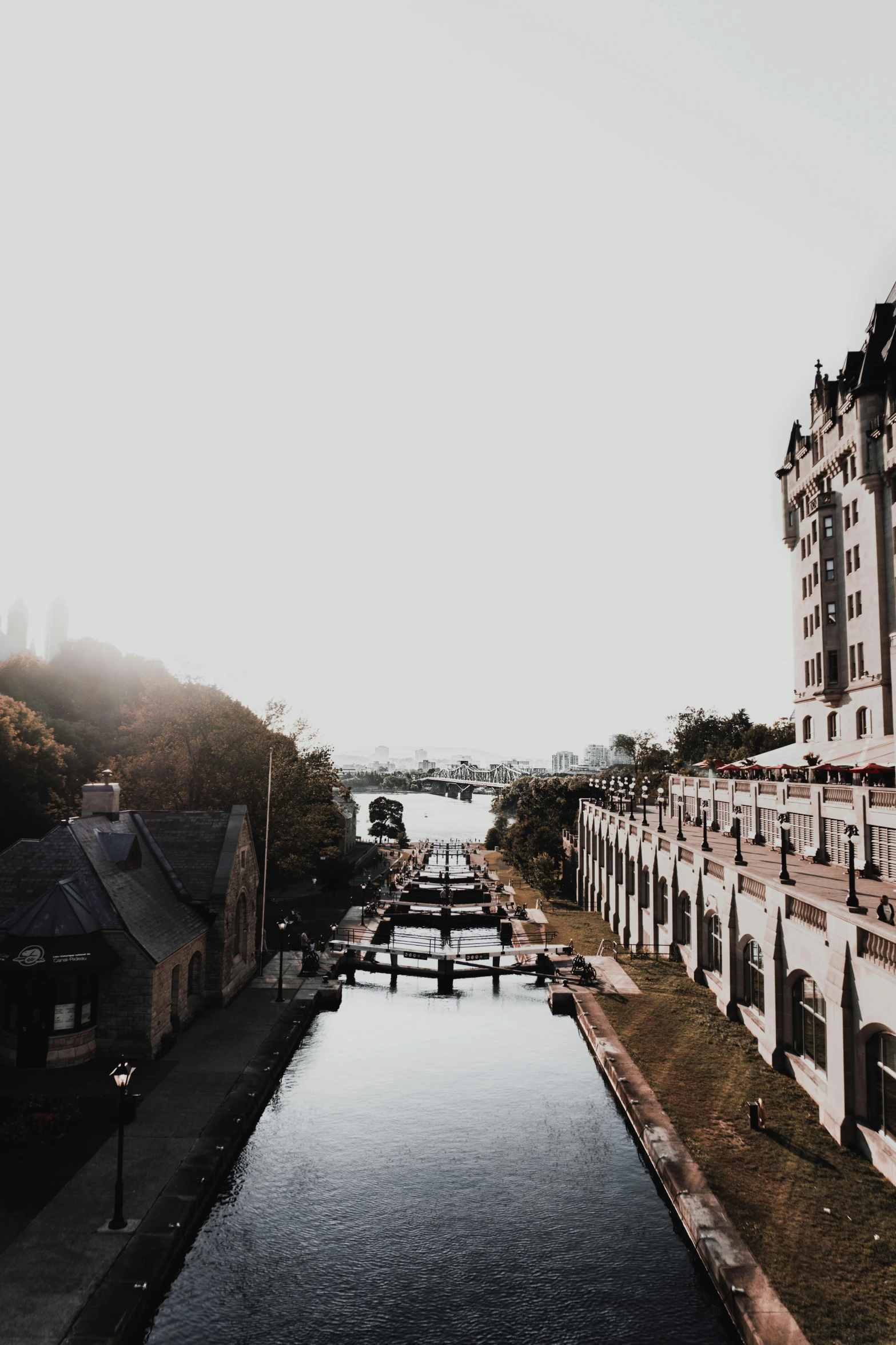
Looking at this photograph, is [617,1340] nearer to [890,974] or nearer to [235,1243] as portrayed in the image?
[235,1243]

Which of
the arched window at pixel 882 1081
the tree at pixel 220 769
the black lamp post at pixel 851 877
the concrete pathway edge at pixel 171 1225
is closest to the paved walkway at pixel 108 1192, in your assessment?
the concrete pathway edge at pixel 171 1225

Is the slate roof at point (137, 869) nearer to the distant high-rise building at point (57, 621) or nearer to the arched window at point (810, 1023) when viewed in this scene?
the arched window at point (810, 1023)

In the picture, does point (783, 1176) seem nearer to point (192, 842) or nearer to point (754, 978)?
point (754, 978)

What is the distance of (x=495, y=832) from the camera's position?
126000 millimetres

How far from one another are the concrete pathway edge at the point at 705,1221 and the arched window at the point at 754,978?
17.4 ft

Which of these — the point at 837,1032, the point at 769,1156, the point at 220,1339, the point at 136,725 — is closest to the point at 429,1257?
the point at 220,1339

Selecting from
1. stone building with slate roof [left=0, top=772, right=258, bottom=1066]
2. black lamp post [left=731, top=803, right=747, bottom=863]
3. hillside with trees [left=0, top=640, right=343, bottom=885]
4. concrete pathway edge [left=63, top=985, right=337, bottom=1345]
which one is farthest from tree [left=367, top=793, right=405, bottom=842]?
concrete pathway edge [left=63, top=985, right=337, bottom=1345]

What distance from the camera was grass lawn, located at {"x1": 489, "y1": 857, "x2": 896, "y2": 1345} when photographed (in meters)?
14.5

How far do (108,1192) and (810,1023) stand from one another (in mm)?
19891

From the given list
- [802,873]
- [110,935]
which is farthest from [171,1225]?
[802,873]

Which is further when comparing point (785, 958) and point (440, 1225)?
point (785, 958)

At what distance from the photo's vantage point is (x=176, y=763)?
5719 centimetres

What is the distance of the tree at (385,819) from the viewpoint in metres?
116

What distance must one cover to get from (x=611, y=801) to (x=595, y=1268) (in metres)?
56.6
